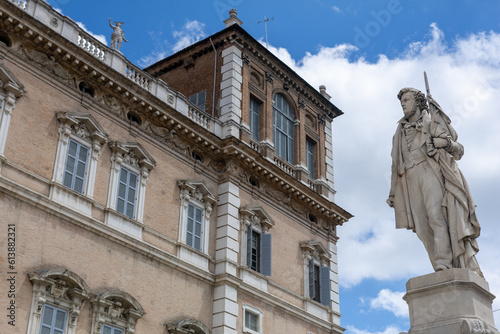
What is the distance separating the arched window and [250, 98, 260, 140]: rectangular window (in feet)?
3.16

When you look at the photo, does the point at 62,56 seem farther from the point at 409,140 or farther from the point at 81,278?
the point at 409,140

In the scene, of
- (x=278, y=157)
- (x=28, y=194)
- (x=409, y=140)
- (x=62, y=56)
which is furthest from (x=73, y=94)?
(x=409, y=140)

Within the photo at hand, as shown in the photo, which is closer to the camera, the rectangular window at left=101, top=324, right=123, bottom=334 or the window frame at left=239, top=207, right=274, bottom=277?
the rectangular window at left=101, top=324, right=123, bottom=334

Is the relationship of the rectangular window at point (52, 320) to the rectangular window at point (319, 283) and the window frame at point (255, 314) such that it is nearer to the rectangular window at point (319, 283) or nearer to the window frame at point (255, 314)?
the window frame at point (255, 314)

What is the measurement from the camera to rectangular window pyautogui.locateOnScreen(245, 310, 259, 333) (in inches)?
876

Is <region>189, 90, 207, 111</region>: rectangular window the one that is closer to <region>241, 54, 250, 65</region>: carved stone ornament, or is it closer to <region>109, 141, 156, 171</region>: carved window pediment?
<region>241, 54, 250, 65</region>: carved stone ornament

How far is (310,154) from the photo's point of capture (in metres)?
29.3

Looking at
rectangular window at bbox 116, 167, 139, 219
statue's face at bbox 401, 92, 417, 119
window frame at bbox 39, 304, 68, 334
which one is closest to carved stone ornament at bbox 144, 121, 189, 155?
rectangular window at bbox 116, 167, 139, 219

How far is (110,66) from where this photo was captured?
2044 cm

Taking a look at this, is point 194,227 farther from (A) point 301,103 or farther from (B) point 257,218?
(A) point 301,103

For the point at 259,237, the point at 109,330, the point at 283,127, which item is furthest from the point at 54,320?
the point at 283,127

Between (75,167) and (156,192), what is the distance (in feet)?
10.3

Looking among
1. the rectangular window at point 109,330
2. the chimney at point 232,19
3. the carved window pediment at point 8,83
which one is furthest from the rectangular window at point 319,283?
the carved window pediment at point 8,83

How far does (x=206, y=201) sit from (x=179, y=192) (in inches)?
52.2
